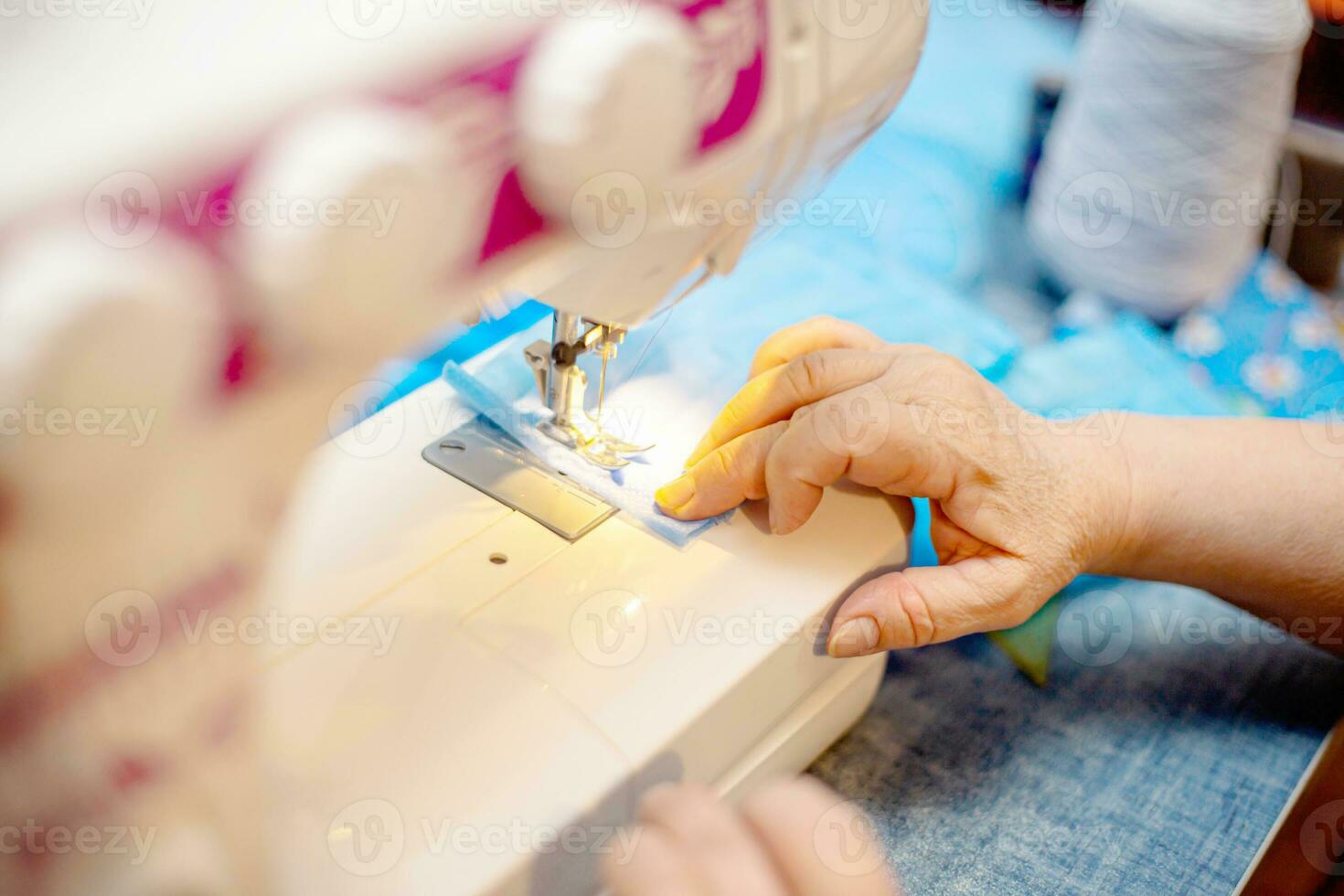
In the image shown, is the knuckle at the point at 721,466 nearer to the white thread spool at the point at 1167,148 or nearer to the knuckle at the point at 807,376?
the knuckle at the point at 807,376

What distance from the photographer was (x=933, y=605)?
0.74m

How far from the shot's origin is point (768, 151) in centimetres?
55

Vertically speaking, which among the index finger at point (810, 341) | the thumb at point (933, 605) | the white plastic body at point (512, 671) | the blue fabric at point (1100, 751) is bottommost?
the blue fabric at point (1100, 751)

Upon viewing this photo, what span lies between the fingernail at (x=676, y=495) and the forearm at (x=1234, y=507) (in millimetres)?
297

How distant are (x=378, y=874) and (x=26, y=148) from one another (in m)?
0.37

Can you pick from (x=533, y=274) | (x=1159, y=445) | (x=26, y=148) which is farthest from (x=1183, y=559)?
(x=26, y=148)

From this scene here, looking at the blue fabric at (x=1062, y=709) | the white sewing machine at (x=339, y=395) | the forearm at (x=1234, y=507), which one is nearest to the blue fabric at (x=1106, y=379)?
the blue fabric at (x=1062, y=709)

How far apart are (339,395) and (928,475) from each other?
0.44 metres

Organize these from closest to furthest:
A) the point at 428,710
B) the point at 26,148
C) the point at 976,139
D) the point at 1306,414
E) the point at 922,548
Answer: the point at 26,148 < the point at 428,710 < the point at 922,548 < the point at 1306,414 < the point at 976,139

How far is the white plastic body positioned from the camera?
22.4 inches

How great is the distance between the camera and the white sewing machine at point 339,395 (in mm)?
324

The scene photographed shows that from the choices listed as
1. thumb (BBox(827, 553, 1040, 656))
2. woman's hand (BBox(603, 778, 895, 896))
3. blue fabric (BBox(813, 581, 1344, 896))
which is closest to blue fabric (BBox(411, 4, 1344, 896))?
blue fabric (BBox(813, 581, 1344, 896))

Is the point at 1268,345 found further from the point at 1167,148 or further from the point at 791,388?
the point at 791,388

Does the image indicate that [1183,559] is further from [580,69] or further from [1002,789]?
[580,69]
